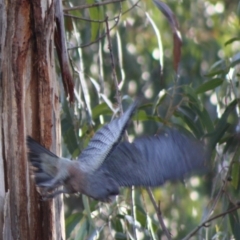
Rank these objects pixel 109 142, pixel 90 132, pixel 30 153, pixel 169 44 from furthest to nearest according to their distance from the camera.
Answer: pixel 169 44
pixel 90 132
pixel 109 142
pixel 30 153

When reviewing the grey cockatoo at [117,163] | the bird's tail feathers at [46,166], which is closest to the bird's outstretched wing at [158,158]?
the grey cockatoo at [117,163]

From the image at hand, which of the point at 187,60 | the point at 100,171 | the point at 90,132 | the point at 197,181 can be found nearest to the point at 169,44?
the point at 187,60

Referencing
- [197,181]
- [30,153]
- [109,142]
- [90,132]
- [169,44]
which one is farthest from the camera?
[169,44]

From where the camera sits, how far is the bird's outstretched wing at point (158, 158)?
61.7 inches

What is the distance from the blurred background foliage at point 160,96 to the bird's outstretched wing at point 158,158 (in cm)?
17

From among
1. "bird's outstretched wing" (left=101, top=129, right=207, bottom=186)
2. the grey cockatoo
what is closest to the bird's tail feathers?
the grey cockatoo

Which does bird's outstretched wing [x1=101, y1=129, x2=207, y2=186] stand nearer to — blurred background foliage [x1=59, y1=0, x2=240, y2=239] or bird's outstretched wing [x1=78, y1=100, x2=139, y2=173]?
bird's outstretched wing [x1=78, y1=100, x2=139, y2=173]

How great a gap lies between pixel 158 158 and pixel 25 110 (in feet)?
1.05

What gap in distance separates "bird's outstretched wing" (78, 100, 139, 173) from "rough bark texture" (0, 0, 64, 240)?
0.27ft

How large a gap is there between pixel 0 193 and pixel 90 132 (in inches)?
28.3

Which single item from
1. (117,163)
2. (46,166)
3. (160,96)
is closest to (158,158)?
(117,163)

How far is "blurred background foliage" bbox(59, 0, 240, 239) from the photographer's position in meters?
2.20

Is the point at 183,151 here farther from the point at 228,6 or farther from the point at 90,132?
the point at 228,6

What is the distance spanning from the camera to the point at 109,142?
1.65m
